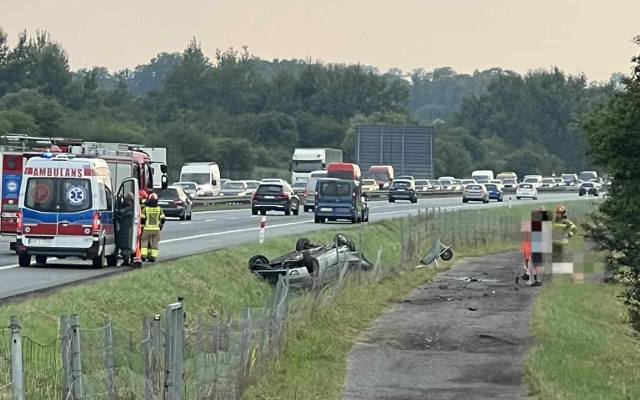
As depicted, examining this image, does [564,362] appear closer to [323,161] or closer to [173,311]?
[173,311]

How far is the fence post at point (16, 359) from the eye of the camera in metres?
10.9

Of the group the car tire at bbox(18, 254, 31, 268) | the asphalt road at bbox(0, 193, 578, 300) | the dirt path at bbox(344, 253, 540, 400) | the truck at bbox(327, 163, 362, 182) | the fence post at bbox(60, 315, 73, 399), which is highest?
the truck at bbox(327, 163, 362, 182)

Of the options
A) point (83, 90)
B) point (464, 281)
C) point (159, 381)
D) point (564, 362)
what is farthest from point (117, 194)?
point (83, 90)

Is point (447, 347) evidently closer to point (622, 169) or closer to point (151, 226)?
point (622, 169)

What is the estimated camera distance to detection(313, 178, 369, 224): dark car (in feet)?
195

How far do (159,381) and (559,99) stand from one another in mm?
171882

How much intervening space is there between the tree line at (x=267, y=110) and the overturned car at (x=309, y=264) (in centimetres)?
6513

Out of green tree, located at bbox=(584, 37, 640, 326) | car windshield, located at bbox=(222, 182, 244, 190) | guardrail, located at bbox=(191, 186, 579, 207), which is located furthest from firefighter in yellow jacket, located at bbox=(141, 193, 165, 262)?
car windshield, located at bbox=(222, 182, 244, 190)

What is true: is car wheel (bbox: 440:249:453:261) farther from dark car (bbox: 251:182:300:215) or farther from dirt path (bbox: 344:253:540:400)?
dark car (bbox: 251:182:300:215)

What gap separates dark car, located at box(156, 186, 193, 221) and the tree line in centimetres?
3937

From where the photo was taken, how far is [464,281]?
36.2m

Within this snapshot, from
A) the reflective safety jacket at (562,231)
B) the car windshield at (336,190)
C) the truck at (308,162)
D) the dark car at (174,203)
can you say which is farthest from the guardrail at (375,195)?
the reflective safety jacket at (562,231)

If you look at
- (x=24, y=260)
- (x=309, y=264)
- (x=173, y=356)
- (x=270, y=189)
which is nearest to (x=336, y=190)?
(x=270, y=189)

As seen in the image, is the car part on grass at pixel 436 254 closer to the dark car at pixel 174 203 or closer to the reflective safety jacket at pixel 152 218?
the reflective safety jacket at pixel 152 218
